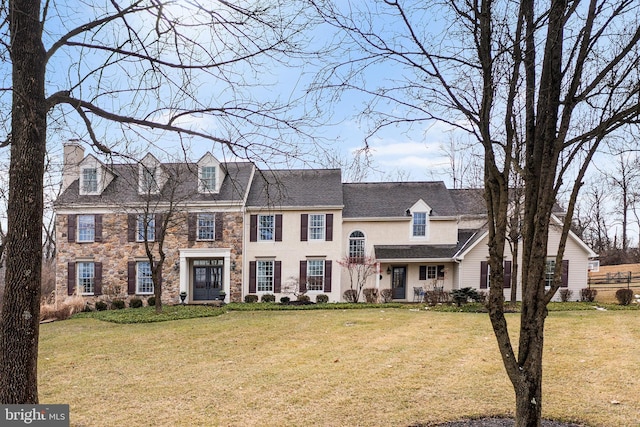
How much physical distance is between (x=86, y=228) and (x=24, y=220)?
1815cm

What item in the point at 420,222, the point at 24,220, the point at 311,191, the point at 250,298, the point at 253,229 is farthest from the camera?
the point at 311,191

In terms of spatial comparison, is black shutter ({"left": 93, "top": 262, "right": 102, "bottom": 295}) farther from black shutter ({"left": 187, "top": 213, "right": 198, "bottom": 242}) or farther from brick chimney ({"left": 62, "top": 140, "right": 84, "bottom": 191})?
black shutter ({"left": 187, "top": 213, "right": 198, "bottom": 242})

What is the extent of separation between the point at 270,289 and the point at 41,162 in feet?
52.9

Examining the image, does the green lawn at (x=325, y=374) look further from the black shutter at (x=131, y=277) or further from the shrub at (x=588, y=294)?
the black shutter at (x=131, y=277)

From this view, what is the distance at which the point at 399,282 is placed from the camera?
1948 centimetres

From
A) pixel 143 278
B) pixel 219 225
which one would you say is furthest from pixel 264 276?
pixel 143 278

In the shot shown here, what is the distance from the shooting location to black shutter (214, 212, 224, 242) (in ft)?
60.8

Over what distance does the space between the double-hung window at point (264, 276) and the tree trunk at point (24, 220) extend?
1578 cm

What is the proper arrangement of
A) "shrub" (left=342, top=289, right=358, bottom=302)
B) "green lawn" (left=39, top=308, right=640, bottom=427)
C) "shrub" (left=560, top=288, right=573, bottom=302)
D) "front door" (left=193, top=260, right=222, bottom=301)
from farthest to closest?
"front door" (left=193, top=260, right=222, bottom=301), "shrub" (left=342, top=289, right=358, bottom=302), "shrub" (left=560, top=288, right=573, bottom=302), "green lawn" (left=39, top=308, right=640, bottom=427)

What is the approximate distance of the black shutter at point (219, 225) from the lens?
1855cm

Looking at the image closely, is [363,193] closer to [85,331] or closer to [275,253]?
[275,253]

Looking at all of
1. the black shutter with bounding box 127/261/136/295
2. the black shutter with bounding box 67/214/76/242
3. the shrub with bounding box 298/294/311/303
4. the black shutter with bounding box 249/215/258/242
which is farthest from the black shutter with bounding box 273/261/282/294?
the black shutter with bounding box 67/214/76/242

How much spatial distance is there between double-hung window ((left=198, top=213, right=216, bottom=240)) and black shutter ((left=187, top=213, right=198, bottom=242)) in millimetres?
187

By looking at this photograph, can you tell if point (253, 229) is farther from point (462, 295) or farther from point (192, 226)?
point (462, 295)
